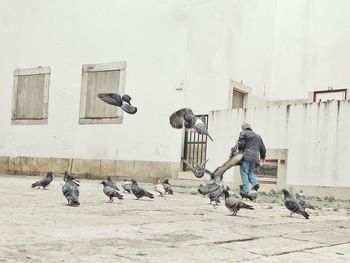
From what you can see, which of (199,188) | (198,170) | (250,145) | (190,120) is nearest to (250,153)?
(250,145)

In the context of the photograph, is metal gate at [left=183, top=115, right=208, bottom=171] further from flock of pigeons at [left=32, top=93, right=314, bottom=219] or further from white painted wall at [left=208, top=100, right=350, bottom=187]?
white painted wall at [left=208, top=100, right=350, bottom=187]

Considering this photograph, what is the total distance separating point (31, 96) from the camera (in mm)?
19172

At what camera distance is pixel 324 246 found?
15.4 ft

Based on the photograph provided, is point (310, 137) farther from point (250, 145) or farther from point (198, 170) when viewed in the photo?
point (198, 170)

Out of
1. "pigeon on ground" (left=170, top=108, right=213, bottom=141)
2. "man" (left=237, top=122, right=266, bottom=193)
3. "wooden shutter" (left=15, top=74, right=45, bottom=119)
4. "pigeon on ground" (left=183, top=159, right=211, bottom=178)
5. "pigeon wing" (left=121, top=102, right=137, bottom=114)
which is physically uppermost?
"wooden shutter" (left=15, top=74, right=45, bottom=119)

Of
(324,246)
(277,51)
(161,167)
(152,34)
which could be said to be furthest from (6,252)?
(277,51)

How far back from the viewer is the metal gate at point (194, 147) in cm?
1620

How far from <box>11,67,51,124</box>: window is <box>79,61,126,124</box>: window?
1765mm

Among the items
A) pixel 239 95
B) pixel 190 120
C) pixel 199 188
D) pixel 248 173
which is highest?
pixel 239 95

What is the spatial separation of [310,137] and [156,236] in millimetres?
9596

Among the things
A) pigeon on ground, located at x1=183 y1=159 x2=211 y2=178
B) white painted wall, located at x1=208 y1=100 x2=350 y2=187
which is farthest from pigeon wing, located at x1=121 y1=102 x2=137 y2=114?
white painted wall, located at x1=208 y1=100 x2=350 y2=187

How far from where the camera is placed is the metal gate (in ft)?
53.2

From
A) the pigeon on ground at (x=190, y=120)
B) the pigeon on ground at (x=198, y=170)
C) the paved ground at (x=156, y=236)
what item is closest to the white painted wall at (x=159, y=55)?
the pigeon on ground at (x=198, y=170)

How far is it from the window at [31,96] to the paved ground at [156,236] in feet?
39.4
